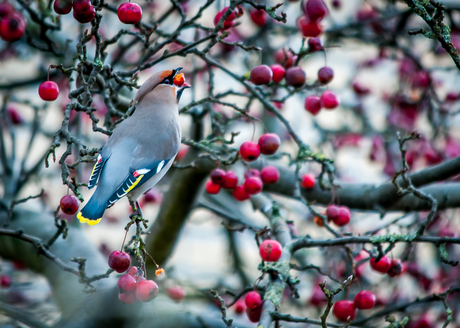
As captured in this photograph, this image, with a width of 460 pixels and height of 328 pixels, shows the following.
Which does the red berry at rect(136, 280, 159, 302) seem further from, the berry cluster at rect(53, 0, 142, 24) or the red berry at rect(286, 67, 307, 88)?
the red berry at rect(286, 67, 307, 88)

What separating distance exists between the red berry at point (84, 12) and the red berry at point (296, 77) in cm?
98

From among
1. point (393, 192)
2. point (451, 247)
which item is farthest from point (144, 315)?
point (451, 247)

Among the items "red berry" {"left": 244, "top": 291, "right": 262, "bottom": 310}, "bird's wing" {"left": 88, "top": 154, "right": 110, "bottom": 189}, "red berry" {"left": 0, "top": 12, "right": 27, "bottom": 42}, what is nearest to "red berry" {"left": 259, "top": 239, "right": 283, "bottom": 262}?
"red berry" {"left": 244, "top": 291, "right": 262, "bottom": 310}

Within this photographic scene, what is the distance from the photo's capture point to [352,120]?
4.82 m

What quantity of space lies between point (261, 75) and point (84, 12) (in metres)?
0.83

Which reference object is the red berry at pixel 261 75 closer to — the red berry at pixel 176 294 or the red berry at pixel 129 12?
the red berry at pixel 129 12

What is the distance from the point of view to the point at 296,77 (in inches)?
94.5

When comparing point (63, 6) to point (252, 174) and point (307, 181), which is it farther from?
point (307, 181)

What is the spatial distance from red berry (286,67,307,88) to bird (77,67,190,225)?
1.61 feet

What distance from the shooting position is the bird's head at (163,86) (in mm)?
2293

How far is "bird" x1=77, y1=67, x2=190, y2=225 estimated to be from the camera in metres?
1.97

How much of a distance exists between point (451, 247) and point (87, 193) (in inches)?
133

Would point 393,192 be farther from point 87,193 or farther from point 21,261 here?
point 87,193

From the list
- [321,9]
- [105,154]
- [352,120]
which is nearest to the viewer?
[105,154]
